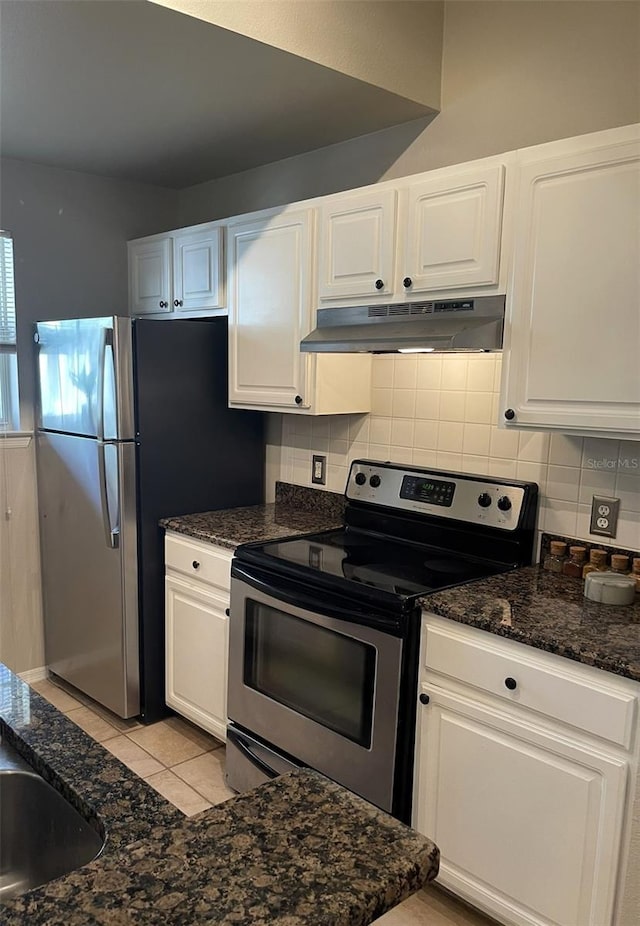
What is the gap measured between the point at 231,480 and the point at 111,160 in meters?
1.55

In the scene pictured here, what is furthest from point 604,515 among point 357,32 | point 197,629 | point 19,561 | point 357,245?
point 19,561

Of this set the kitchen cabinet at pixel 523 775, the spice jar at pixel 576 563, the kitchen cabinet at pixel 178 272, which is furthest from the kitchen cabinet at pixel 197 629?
the spice jar at pixel 576 563

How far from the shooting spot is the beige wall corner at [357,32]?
1998 millimetres

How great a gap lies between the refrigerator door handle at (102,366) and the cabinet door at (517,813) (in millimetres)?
1689

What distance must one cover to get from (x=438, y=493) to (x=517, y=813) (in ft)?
3.59

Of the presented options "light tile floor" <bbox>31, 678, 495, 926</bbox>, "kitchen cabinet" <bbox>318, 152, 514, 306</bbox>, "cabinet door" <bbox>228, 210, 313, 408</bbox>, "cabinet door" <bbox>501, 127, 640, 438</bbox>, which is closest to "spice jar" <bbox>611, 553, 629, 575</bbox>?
"cabinet door" <bbox>501, 127, 640, 438</bbox>

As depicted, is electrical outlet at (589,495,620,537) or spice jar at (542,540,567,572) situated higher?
electrical outlet at (589,495,620,537)

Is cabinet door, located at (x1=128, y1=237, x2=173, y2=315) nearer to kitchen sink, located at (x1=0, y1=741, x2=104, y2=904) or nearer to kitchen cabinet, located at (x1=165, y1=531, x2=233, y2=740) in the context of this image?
kitchen cabinet, located at (x1=165, y1=531, x2=233, y2=740)

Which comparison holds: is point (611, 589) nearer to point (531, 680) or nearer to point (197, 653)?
point (531, 680)

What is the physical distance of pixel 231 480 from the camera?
3242 millimetres

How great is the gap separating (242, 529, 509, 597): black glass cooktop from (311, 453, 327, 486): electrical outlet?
40cm

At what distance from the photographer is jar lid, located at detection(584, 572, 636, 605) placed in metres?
1.96
